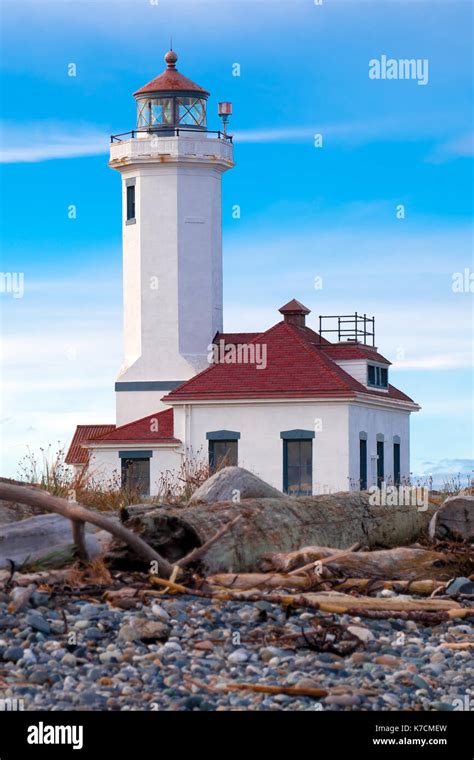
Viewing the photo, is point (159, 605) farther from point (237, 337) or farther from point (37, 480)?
point (237, 337)

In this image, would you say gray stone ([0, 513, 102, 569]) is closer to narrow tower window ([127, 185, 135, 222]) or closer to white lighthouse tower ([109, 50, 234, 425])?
white lighthouse tower ([109, 50, 234, 425])

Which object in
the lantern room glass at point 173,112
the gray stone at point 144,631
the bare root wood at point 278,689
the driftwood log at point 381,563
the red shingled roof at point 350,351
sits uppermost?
the lantern room glass at point 173,112

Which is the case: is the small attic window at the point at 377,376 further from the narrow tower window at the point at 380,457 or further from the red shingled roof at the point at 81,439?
the red shingled roof at the point at 81,439

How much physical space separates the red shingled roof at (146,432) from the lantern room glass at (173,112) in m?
8.71

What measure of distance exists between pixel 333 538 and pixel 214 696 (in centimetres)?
590

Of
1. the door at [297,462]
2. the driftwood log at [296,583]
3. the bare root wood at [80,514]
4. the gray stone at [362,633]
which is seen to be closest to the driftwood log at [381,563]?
the driftwood log at [296,583]

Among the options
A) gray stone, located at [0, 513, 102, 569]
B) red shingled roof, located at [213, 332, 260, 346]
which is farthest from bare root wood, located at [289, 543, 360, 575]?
red shingled roof, located at [213, 332, 260, 346]

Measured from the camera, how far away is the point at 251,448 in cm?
3816

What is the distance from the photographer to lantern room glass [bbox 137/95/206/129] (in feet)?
135

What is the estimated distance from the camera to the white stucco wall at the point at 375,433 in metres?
38.2

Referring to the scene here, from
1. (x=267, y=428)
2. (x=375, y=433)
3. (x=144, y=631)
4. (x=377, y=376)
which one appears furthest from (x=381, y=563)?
(x=377, y=376)

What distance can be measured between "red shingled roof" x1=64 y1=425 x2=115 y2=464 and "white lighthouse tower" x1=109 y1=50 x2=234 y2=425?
1545 mm

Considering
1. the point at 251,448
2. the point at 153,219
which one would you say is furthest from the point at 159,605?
the point at 153,219

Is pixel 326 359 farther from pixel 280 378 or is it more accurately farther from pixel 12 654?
pixel 12 654
